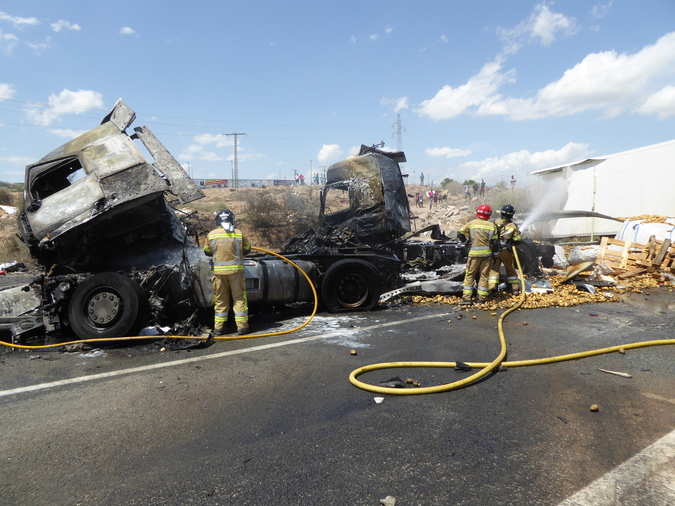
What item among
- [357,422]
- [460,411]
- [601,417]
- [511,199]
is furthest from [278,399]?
[511,199]

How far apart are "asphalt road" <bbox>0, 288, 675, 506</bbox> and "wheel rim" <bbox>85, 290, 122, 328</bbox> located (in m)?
0.35

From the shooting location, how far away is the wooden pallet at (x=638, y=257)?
887cm

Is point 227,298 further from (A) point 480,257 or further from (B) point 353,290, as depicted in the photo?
(A) point 480,257

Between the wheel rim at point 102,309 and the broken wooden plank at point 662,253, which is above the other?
the broken wooden plank at point 662,253

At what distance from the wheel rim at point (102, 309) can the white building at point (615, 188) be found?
39.7 ft

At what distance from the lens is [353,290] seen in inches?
245

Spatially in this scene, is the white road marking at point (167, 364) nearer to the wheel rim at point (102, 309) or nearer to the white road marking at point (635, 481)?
the wheel rim at point (102, 309)

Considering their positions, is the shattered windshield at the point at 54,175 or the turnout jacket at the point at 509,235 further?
the turnout jacket at the point at 509,235

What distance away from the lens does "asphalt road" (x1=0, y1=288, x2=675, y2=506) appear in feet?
6.88

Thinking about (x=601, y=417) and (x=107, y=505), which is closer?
(x=107, y=505)

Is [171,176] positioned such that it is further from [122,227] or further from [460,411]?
[460,411]

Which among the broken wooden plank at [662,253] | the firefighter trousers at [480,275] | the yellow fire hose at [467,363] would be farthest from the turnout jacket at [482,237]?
the broken wooden plank at [662,253]

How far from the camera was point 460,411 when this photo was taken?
2.91 m

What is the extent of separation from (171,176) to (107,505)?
401 centimetres
